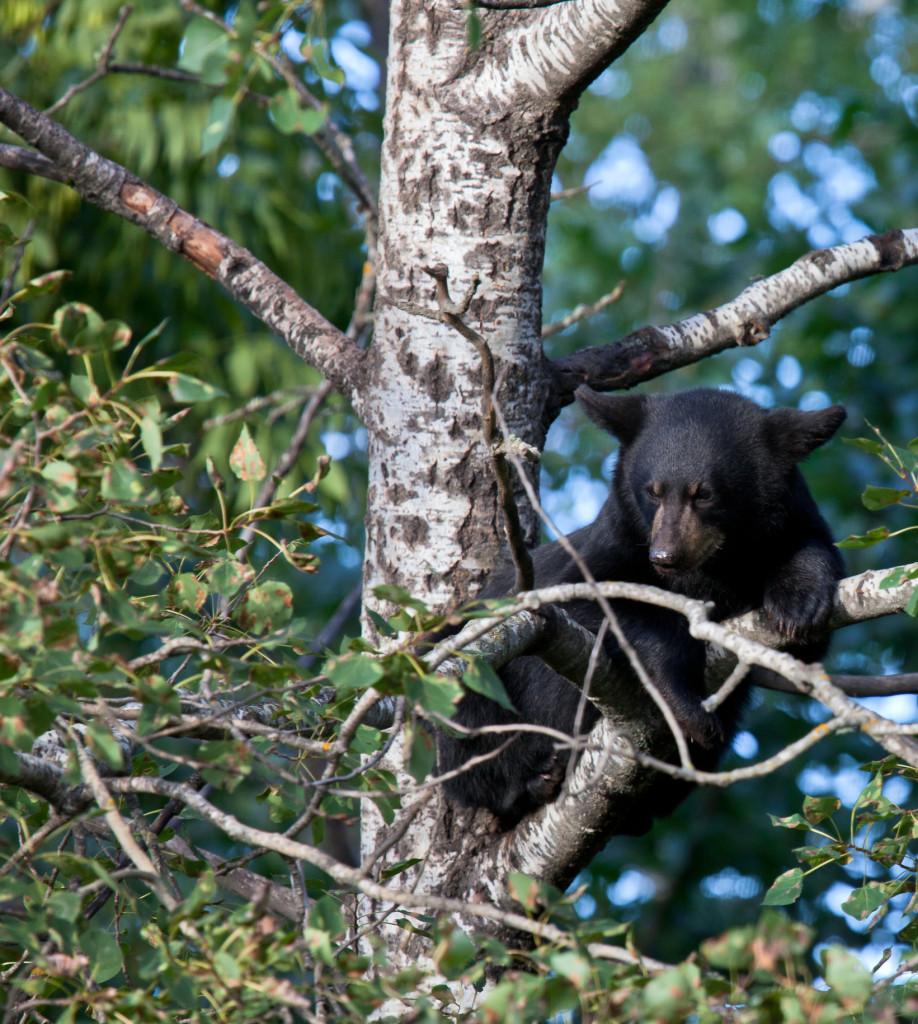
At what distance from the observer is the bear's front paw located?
8.21 feet

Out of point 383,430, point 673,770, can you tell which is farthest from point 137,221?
point 673,770

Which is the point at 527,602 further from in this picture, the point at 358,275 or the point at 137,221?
the point at 358,275

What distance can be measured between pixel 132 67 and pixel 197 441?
3.18 metres

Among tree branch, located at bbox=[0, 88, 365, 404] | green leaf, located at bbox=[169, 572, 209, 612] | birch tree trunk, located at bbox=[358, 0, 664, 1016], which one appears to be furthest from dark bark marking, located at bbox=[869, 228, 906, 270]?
green leaf, located at bbox=[169, 572, 209, 612]

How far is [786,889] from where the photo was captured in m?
1.89

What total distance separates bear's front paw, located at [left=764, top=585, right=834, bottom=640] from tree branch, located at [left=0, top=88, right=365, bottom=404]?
49.8 inches

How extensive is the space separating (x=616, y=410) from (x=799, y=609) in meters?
0.88

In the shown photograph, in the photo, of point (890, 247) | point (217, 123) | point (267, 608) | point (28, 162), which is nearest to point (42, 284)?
point (217, 123)

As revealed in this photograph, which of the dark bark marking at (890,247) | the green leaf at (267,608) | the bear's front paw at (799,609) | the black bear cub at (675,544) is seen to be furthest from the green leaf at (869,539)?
the dark bark marking at (890,247)

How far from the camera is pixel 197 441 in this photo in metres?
6.22

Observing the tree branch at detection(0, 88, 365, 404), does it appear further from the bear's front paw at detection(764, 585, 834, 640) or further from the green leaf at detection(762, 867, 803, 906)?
the green leaf at detection(762, 867, 803, 906)

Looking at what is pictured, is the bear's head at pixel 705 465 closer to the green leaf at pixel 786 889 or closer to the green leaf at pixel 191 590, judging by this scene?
the green leaf at pixel 786 889

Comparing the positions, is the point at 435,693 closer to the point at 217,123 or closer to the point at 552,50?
the point at 217,123

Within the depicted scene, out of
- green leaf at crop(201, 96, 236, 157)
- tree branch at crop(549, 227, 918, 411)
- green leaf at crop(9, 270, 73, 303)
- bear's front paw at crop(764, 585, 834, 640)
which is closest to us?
green leaf at crop(201, 96, 236, 157)
